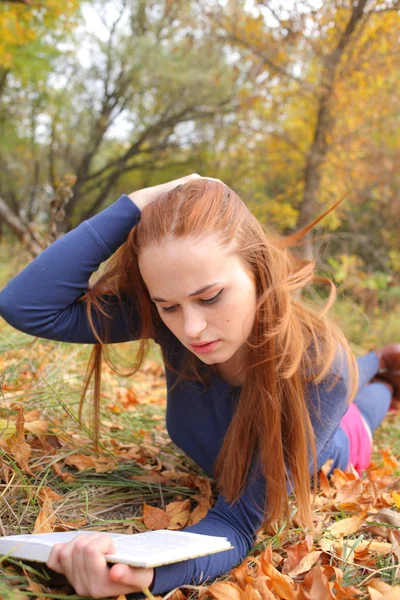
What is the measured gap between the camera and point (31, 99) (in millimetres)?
12930

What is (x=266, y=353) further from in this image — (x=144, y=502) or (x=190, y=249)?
(x=144, y=502)

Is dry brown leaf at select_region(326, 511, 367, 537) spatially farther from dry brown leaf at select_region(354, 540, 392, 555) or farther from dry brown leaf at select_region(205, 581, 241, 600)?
dry brown leaf at select_region(205, 581, 241, 600)

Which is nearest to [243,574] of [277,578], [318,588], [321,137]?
[277,578]

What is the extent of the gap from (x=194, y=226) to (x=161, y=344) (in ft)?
1.96

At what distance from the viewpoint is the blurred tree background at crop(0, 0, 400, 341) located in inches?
217

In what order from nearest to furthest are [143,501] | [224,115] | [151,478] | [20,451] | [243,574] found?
[243,574], [20,451], [143,501], [151,478], [224,115]

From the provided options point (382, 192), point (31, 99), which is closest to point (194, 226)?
point (382, 192)

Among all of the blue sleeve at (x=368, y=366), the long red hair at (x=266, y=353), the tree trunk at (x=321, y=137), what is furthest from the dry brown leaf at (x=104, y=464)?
the tree trunk at (x=321, y=137)

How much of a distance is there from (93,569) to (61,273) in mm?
898

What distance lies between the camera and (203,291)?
1.42 m

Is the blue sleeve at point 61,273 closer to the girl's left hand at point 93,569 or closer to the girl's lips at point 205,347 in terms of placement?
the girl's lips at point 205,347

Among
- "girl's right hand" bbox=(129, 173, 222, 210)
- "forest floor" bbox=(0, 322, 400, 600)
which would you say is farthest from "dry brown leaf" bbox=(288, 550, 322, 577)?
"girl's right hand" bbox=(129, 173, 222, 210)

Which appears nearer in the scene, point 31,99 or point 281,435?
point 281,435

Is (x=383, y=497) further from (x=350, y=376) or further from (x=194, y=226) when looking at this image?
(x=194, y=226)
